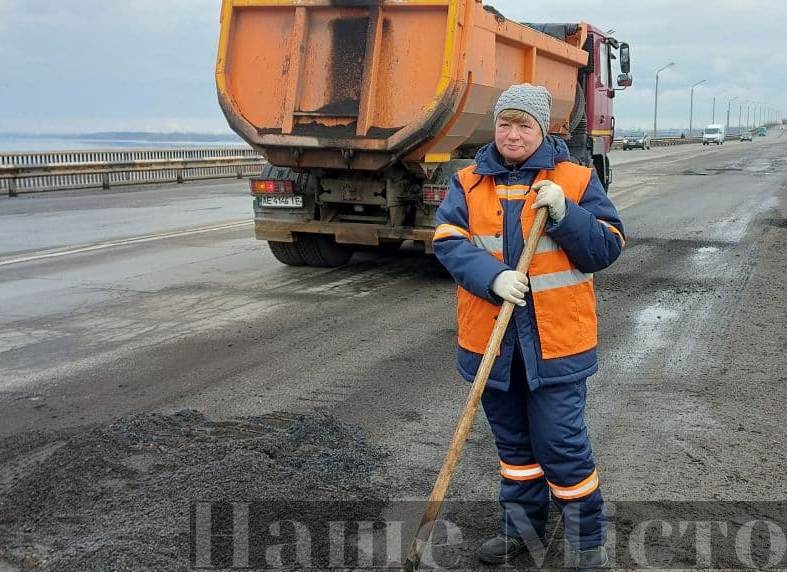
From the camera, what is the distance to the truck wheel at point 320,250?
32.1 ft

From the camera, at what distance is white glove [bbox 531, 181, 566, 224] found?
9.60ft

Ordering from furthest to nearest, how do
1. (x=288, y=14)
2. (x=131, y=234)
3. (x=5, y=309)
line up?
(x=131, y=234) → (x=288, y=14) → (x=5, y=309)

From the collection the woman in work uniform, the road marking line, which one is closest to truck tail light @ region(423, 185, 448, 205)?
the road marking line

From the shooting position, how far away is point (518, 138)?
121 inches

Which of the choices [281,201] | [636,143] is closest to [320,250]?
[281,201]

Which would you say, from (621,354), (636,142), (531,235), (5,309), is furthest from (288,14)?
(636,142)

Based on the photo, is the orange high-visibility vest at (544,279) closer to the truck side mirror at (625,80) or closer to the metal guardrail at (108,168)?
the truck side mirror at (625,80)

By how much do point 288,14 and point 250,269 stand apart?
2847mm

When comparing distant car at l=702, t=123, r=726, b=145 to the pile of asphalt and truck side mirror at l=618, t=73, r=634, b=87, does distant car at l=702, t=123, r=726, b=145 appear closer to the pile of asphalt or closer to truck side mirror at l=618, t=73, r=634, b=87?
truck side mirror at l=618, t=73, r=634, b=87

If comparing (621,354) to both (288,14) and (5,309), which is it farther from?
(5,309)

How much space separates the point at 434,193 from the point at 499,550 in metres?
5.77

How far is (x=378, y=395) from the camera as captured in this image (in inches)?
205

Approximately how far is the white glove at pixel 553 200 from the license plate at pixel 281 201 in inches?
257

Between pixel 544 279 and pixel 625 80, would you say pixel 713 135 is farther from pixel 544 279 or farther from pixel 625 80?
pixel 544 279
